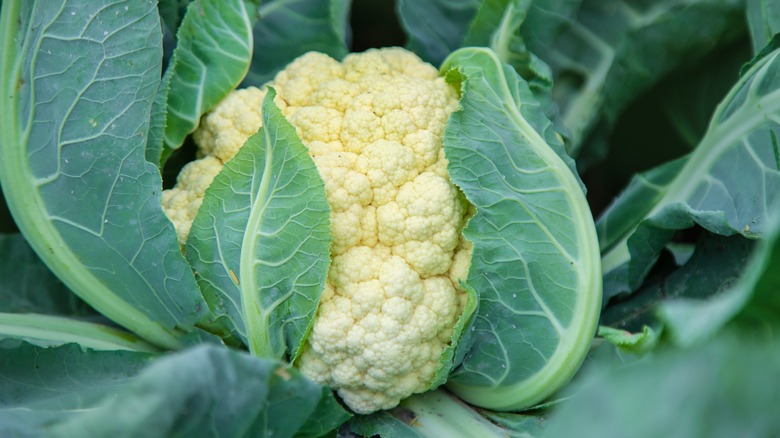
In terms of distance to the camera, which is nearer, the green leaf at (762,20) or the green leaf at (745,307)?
the green leaf at (745,307)

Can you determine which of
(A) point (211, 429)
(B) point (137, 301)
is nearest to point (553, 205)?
(A) point (211, 429)

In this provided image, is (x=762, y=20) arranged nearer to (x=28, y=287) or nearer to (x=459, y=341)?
(x=459, y=341)

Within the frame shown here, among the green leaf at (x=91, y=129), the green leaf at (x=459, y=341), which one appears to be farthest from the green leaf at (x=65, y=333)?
the green leaf at (x=459, y=341)

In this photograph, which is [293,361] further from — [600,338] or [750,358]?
[750,358]

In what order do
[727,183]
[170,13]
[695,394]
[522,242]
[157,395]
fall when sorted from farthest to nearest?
[170,13], [727,183], [522,242], [157,395], [695,394]

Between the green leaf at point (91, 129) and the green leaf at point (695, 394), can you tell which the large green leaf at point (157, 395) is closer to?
the green leaf at point (91, 129)

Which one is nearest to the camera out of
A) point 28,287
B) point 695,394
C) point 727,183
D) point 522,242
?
point 695,394

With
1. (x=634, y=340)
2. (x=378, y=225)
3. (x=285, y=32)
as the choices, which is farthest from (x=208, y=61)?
(x=634, y=340)
